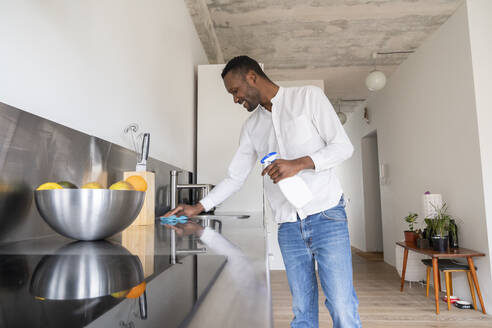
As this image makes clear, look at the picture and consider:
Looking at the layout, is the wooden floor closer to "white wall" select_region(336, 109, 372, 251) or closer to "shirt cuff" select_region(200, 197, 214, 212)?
"shirt cuff" select_region(200, 197, 214, 212)

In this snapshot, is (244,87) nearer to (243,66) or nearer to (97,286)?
(243,66)

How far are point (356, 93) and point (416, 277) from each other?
3.26 metres

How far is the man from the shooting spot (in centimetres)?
122

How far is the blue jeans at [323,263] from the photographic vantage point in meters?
1.22

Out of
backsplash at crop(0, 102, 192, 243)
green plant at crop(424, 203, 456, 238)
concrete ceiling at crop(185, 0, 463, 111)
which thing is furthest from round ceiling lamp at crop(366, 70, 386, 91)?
backsplash at crop(0, 102, 192, 243)

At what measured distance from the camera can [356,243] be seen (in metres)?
6.98

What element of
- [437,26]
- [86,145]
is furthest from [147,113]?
[437,26]

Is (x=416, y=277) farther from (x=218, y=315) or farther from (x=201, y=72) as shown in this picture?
(x=218, y=315)

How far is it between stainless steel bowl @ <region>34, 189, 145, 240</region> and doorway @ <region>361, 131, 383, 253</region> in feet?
20.1

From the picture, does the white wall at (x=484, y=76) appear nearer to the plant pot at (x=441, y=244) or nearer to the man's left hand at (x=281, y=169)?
the plant pot at (x=441, y=244)

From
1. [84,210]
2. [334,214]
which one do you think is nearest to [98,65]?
[84,210]

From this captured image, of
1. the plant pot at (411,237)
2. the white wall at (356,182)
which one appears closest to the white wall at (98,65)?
the plant pot at (411,237)

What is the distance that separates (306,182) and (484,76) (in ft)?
8.49

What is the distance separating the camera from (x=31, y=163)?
2.88 feet
